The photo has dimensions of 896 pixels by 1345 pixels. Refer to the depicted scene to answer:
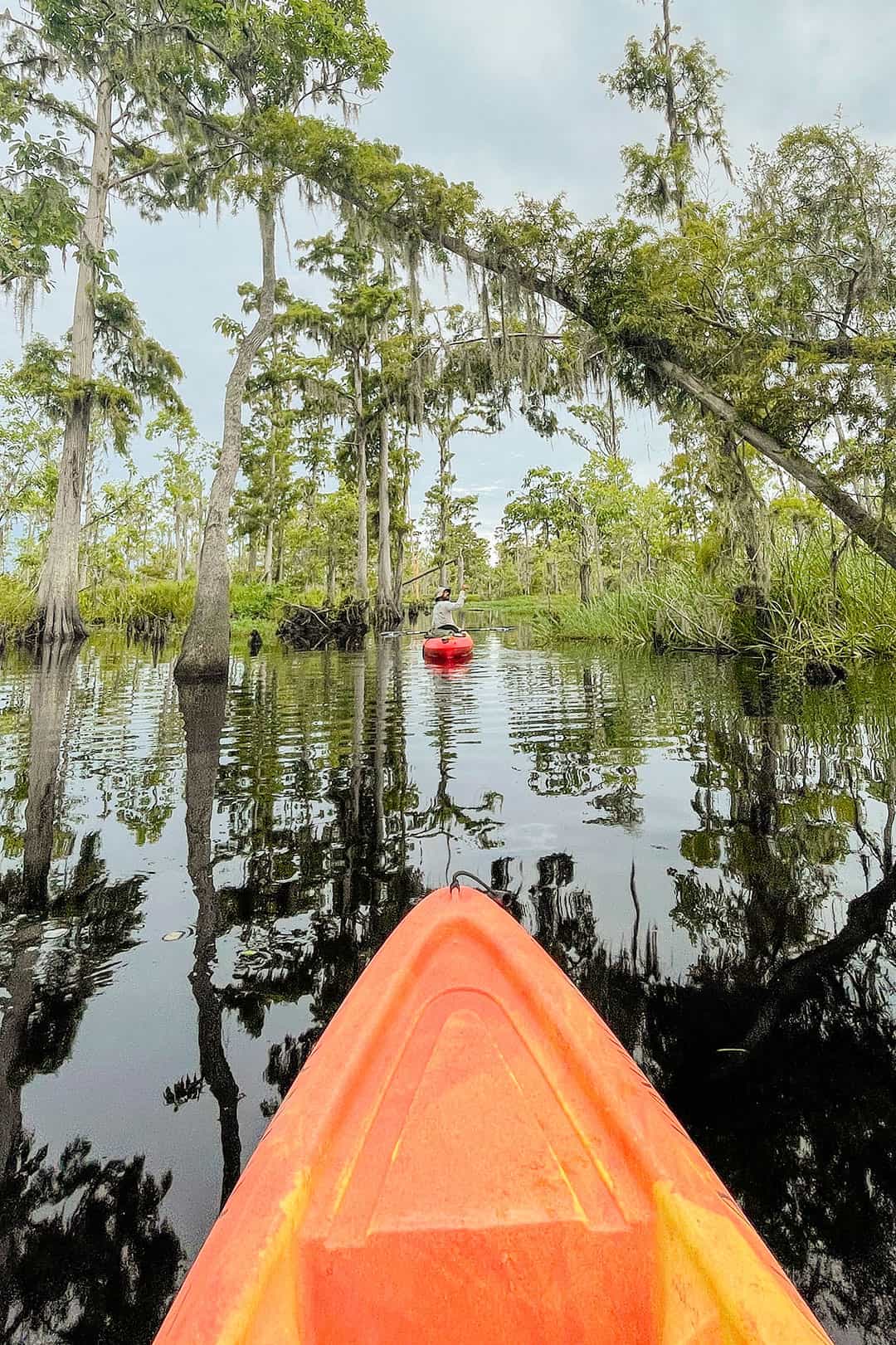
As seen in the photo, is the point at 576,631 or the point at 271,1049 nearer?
the point at 271,1049

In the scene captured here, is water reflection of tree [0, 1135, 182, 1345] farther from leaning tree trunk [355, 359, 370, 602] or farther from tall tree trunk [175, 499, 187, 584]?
tall tree trunk [175, 499, 187, 584]

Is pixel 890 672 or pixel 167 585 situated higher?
pixel 167 585

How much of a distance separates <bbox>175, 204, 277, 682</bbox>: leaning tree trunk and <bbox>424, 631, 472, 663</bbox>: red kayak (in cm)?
419

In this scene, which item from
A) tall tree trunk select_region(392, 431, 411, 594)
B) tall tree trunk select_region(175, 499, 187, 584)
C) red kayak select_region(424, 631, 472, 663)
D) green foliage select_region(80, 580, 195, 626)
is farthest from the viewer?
tall tree trunk select_region(175, 499, 187, 584)

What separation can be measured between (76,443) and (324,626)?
347 inches

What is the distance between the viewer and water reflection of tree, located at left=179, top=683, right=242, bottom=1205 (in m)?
1.70

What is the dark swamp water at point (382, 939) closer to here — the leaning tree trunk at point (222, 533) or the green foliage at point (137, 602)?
the leaning tree trunk at point (222, 533)

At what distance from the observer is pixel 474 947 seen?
70.3 inches

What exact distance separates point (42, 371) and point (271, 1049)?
17.1 meters

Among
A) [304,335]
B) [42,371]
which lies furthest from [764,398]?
[304,335]

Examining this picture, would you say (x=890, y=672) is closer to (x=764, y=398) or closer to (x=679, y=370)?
(x=764, y=398)

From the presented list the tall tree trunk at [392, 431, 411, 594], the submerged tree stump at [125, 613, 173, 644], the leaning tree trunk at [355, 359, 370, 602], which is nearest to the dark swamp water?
the submerged tree stump at [125, 613, 173, 644]

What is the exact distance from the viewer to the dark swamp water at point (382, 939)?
146 cm

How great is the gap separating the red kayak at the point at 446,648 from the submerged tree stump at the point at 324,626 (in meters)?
8.42
